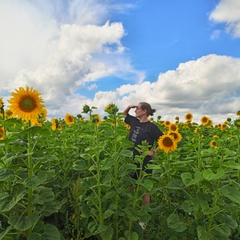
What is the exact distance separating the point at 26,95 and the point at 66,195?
175cm

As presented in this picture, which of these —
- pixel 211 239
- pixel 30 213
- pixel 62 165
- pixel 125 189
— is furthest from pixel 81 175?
pixel 211 239

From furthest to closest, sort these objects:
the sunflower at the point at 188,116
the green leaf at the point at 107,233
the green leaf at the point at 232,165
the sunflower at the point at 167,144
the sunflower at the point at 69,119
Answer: the sunflower at the point at 188,116 → the sunflower at the point at 69,119 → the sunflower at the point at 167,144 → the green leaf at the point at 107,233 → the green leaf at the point at 232,165

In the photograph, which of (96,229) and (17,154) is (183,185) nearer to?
(96,229)

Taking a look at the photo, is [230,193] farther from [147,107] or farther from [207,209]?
[147,107]

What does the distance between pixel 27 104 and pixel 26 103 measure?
0.05 ft

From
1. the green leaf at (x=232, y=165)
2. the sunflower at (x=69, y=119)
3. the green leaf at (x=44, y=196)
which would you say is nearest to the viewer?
the green leaf at (x=44, y=196)

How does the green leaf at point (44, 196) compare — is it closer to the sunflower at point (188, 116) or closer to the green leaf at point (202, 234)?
the green leaf at point (202, 234)

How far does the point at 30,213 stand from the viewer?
3746mm

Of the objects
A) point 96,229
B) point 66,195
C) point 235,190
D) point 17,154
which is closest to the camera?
point 17,154

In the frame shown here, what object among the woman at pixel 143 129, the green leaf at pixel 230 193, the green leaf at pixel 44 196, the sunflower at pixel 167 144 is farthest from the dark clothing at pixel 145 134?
the green leaf at pixel 44 196

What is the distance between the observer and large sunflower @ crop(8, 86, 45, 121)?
3.82 metres

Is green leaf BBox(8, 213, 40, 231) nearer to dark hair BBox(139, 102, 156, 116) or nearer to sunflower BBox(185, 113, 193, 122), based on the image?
dark hair BBox(139, 102, 156, 116)

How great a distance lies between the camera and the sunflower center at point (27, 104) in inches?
151

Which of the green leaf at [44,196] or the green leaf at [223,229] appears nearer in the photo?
the green leaf at [44,196]
